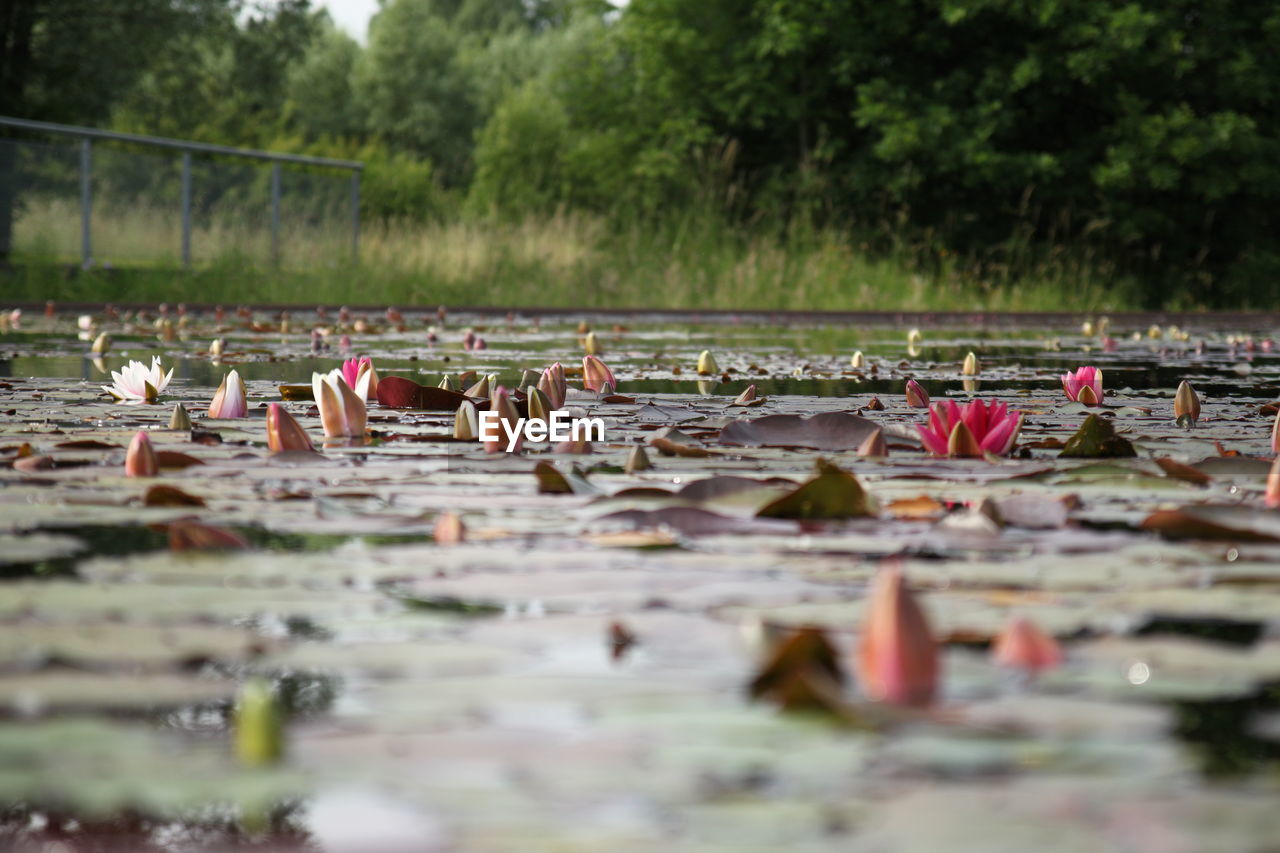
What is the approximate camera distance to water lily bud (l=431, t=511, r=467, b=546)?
189 cm

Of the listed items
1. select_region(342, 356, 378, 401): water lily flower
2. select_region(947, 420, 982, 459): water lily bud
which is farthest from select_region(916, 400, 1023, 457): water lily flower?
select_region(342, 356, 378, 401): water lily flower

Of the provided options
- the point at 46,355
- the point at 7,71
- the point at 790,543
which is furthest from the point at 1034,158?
the point at 790,543

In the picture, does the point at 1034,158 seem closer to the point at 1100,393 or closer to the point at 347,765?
the point at 1100,393

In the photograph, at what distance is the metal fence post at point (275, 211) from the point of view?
15.7 m

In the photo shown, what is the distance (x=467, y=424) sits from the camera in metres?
3.17

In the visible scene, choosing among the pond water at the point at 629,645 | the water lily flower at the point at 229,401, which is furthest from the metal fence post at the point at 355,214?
the pond water at the point at 629,645

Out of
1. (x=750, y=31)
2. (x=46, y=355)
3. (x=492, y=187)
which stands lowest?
(x=46, y=355)

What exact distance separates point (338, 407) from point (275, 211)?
1344cm

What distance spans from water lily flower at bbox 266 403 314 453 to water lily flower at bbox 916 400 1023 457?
3.94 ft

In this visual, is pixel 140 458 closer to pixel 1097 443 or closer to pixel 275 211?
pixel 1097 443

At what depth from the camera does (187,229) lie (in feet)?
50.2

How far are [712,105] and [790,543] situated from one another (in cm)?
2182

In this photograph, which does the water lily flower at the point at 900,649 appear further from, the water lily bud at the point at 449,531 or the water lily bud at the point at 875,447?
the water lily bud at the point at 875,447

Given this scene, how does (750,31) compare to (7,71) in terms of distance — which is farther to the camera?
(750,31)
